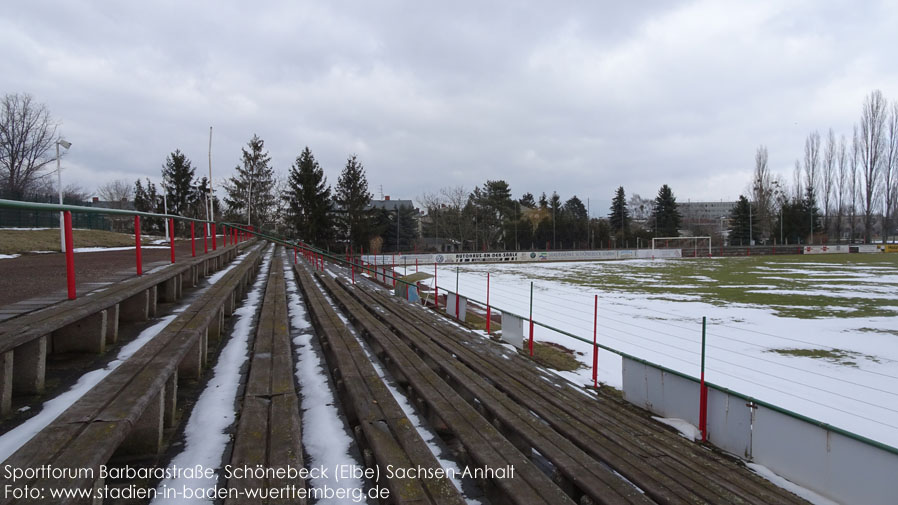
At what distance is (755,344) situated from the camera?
912cm

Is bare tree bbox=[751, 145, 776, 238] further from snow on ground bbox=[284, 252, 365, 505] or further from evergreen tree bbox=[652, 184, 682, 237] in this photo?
snow on ground bbox=[284, 252, 365, 505]

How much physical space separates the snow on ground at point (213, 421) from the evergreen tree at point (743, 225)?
72.1 m

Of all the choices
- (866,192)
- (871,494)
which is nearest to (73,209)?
(871,494)

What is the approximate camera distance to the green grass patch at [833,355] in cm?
797

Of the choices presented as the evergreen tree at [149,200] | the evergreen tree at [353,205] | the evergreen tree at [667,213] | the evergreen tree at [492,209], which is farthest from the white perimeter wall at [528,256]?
the evergreen tree at [149,200]

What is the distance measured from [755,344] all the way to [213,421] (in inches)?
401

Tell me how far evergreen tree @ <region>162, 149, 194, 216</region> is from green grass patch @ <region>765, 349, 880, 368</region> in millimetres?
49077

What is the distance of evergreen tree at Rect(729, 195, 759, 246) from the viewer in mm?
61906

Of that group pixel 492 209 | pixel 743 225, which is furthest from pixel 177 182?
pixel 743 225

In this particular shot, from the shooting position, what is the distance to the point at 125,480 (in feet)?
8.02

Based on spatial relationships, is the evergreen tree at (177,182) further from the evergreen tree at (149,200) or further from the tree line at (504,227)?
the tree line at (504,227)

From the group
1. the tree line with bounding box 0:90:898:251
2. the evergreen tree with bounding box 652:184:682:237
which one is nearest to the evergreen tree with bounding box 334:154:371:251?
the tree line with bounding box 0:90:898:251

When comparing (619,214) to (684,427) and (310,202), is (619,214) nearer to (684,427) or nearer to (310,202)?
(310,202)

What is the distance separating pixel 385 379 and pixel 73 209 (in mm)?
3306
